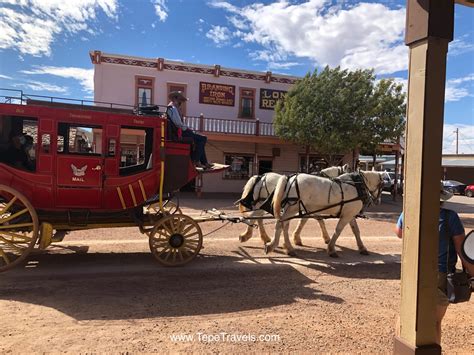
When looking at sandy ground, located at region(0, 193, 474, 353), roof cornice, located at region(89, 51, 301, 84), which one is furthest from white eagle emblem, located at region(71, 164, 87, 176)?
roof cornice, located at region(89, 51, 301, 84)

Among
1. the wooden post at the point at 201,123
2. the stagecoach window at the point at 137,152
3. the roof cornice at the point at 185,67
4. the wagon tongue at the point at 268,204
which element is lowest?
the wagon tongue at the point at 268,204

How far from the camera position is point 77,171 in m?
6.04

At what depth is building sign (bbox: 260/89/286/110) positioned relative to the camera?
21.8 meters

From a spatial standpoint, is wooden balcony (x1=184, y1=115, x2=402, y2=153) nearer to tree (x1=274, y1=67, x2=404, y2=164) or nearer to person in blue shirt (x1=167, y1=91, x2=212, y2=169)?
tree (x1=274, y1=67, x2=404, y2=164)

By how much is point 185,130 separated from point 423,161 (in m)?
5.03

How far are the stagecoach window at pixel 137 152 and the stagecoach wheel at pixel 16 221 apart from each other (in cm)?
156

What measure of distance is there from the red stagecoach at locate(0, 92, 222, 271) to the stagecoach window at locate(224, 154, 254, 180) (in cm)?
1481

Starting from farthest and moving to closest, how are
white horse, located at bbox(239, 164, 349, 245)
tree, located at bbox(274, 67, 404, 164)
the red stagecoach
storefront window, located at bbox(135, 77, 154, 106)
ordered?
storefront window, located at bbox(135, 77, 154, 106) → tree, located at bbox(274, 67, 404, 164) → white horse, located at bbox(239, 164, 349, 245) → the red stagecoach

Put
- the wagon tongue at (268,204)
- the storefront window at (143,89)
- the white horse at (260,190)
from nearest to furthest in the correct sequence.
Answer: the wagon tongue at (268,204), the white horse at (260,190), the storefront window at (143,89)

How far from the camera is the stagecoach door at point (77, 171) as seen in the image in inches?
235

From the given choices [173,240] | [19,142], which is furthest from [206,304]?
[19,142]

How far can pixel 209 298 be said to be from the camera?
5074 millimetres

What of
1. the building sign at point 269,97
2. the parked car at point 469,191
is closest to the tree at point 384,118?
the building sign at point 269,97

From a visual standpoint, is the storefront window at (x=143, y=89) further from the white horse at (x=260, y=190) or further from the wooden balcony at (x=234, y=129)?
the white horse at (x=260, y=190)
